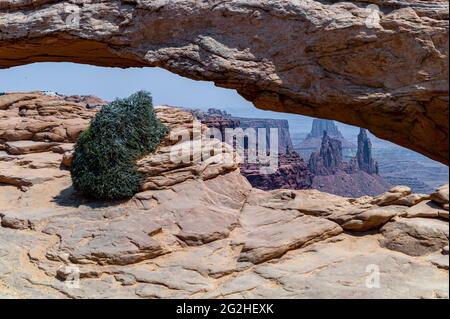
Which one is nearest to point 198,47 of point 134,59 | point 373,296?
point 134,59

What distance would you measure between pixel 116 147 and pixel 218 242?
414 cm

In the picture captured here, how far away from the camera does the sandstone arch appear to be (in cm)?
1208

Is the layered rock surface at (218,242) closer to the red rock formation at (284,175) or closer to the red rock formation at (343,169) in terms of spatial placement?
the red rock formation at (284,175)

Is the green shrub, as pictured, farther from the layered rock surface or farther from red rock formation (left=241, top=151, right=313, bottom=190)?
red rock formation (left=241, top=151, right=313, bottom=190)

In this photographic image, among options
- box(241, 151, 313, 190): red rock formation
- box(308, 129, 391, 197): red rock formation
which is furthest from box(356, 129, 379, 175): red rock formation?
box(241, 151, 313, 190): red rock formation

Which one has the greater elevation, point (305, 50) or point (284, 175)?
point (305, 50)

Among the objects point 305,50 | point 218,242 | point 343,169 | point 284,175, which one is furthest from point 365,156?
point 218,242

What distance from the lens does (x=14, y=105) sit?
1964 cm

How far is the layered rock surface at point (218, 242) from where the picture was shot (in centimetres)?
966

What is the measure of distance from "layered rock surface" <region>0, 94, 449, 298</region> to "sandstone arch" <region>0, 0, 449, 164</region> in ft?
6.82

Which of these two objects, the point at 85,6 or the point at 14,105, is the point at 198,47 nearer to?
the point at 85,6

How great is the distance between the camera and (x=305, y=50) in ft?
42.5

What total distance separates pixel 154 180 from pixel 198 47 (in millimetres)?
3817

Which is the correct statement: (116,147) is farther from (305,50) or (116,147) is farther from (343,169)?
(343,169)
